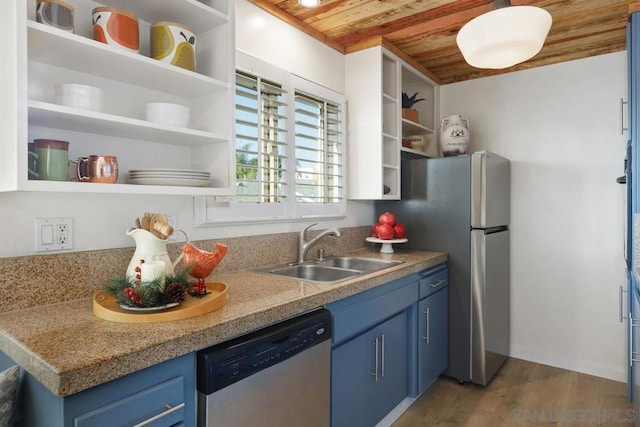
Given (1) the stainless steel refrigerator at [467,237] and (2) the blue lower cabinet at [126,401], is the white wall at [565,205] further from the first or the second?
(2) the blue lower cabinet at [126,401]

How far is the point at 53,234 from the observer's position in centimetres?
133

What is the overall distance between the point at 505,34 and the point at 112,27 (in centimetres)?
135

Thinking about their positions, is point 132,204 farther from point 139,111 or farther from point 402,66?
point 402,66

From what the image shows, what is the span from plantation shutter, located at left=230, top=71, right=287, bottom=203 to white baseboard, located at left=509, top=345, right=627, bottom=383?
7.53 feet

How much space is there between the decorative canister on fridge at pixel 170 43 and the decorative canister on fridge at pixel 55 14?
0.97 feet

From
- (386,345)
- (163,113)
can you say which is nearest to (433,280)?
(386,345)

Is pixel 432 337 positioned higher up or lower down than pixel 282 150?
lower down

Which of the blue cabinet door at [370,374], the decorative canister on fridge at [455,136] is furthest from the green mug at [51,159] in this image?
the decorative canister on fridge at [455,136]

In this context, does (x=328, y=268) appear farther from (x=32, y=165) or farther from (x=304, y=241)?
(x=32, y=165)

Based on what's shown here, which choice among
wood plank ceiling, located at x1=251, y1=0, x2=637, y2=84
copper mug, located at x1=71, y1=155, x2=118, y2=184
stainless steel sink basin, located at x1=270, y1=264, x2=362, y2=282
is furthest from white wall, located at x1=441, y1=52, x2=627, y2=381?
copper mug, located at x1=71, y1=155, x2=118, y2=184

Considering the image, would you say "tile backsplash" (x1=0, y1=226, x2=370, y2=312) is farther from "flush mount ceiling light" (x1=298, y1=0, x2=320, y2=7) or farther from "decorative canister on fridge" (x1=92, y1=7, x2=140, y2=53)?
"flush mount ceiling light" (x1=298, y1=0, x2=320, y2=7)

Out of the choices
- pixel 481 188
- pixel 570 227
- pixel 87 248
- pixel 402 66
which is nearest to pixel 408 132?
pixel 402 66

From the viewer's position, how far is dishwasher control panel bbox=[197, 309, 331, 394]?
109 centimetres

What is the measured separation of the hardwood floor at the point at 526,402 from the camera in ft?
7.21
